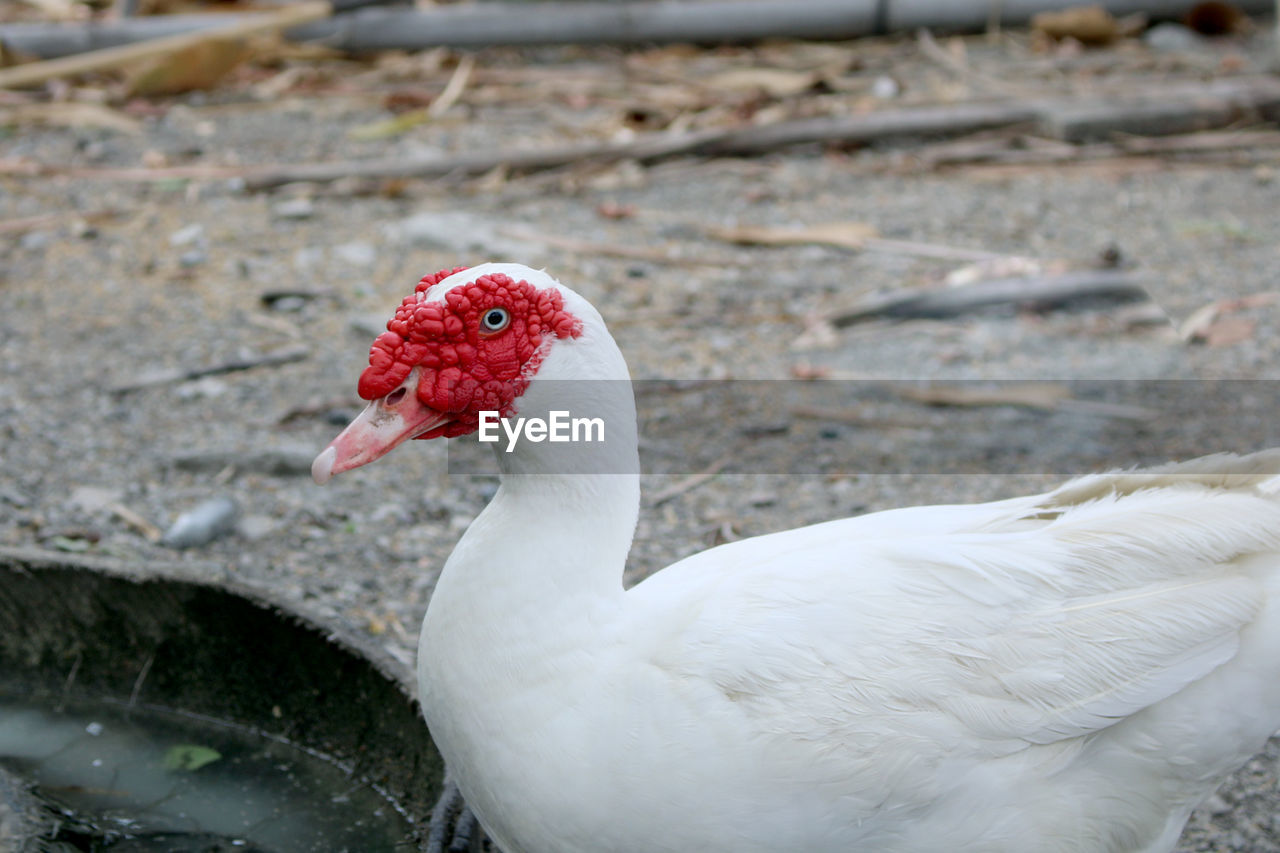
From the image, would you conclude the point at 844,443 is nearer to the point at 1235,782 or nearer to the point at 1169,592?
the point at 1235,782

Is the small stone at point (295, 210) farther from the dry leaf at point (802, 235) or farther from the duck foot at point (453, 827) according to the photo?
the duck foot at point (453, 827)

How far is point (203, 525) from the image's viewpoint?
12.4 feet

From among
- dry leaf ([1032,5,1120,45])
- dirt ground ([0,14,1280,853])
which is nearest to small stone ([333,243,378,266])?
dirt ground ([0,14,1280,853])

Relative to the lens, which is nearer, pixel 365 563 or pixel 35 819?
pixel 35 819

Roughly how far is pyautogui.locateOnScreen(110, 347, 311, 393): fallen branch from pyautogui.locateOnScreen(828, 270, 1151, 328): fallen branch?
208 cm

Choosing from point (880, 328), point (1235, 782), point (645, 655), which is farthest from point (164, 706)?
point (880, 328)

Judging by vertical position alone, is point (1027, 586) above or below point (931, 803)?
above

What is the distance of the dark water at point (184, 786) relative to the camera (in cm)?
280

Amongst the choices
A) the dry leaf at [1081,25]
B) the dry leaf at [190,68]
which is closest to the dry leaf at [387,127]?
the dry leaf at [190,68]

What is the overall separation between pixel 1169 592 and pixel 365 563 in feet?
7.24

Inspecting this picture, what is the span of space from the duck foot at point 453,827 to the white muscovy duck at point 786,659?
0.35 metres

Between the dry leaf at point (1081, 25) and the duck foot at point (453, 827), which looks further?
the dry leaf at point (1081, 25)

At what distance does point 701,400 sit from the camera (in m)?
4.77

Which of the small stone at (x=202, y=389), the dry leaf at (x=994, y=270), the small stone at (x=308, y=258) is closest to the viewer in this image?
the small stone at (x=202, y=389)
